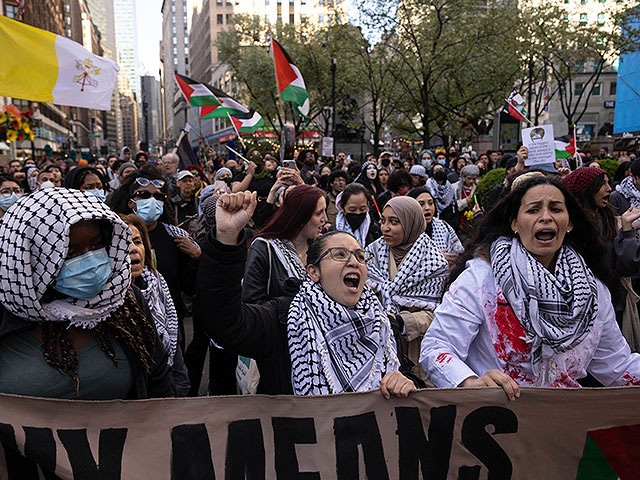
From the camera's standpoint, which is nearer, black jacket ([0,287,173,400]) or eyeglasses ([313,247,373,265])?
black jacket ([0,287,173,400])

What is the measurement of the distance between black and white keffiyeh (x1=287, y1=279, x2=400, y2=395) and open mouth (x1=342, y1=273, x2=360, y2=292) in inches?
3.1

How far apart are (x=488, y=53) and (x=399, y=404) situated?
84.5ft

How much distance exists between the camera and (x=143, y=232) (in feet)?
12.0

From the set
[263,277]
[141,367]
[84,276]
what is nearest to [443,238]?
[263,277]

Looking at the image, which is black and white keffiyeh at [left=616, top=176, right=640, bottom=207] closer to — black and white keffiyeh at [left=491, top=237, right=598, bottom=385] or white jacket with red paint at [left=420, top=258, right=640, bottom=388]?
white jacket with red paint at [left=420, top=258, right=640, bottom=388]

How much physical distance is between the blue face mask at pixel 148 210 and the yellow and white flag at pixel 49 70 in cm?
128

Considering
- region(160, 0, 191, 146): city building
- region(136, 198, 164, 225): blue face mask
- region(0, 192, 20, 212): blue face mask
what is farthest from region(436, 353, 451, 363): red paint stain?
region(160, 0, 191, 146): city building

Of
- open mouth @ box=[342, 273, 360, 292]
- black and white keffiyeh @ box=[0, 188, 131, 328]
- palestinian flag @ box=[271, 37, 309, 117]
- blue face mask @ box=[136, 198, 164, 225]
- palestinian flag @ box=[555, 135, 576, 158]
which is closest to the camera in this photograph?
black and white keffiyeh @ box=[0, 188, 131, 328]

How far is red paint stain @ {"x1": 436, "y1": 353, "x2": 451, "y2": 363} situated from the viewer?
104 inches

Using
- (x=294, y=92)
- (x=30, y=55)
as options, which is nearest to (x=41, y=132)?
(x=294, y=92)

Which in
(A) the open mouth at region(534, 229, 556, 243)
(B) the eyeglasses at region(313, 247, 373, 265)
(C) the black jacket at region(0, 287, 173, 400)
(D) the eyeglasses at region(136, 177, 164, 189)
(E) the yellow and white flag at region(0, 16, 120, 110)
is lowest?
(C) the black jacket at region(0, 287, 173, 400)

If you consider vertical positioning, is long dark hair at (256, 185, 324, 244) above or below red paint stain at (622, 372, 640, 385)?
above

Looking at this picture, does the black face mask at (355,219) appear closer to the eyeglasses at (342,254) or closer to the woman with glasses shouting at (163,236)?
the woman with glasses shouting at (163,236)

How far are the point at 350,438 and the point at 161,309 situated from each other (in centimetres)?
156
